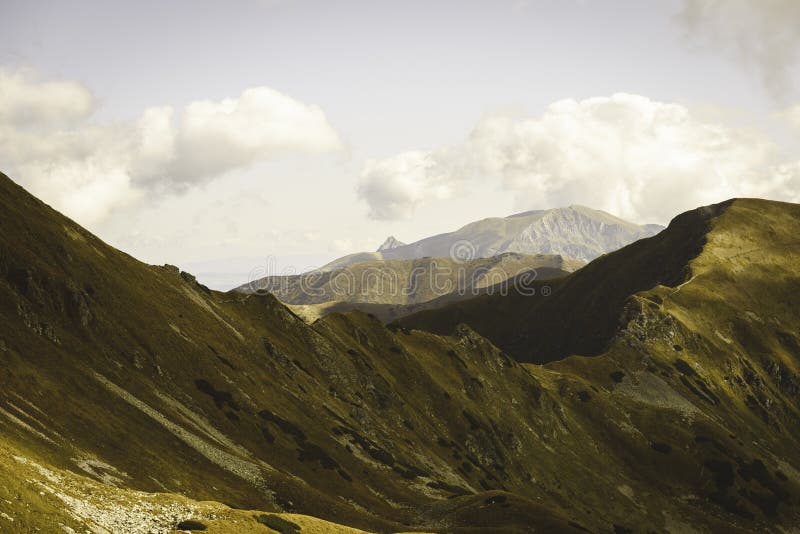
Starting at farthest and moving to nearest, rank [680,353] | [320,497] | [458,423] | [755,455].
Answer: [680,353], [755,455], [458,423], [320,497]

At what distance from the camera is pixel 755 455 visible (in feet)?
508

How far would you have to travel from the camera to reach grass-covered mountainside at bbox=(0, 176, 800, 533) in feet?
178

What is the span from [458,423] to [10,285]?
83286 mm

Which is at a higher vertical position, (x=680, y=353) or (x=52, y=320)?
(x=680, y=353)

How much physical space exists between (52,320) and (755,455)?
15104cm

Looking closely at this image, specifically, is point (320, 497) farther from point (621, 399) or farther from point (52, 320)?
point (621, 399)

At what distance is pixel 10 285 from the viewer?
74.2 m

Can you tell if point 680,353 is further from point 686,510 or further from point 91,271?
point 91,271

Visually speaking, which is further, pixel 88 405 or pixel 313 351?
pixel 313 351

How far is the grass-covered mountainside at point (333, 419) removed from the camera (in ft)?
178

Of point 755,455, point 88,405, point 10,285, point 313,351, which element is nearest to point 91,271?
point 10,285

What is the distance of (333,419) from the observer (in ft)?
332

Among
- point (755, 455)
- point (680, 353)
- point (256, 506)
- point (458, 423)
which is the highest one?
point (680, 353)

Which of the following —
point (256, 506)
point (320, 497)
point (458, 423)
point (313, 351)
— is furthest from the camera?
point (458, 423)
